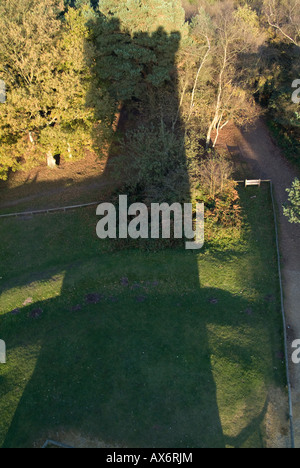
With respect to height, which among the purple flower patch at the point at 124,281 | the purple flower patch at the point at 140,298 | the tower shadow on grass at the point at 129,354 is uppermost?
the purple flower patch at the point at 124,281

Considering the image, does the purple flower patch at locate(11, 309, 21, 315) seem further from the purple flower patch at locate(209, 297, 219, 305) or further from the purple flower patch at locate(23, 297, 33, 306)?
the purple flower patch at locate(209, 297, 219, 305)

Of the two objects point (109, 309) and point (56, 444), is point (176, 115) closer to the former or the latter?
point (109, 309)

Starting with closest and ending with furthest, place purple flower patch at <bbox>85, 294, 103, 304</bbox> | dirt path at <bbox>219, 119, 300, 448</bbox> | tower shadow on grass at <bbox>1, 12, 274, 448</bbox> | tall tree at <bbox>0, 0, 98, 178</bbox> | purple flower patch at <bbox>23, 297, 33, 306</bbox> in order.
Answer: tower shadow on grass at <bbox>1, 12, 274, 448</bbox> → dirt path at <bbox>219, 119, 300, 448</bbox> → purple flower patch at <bbox>85, 294, 103, 304</bbox> → purple flower patch at <bbox>23, 297, 33, 306</bbox> → tall tree at <bbox>0, 0, 98, 178</bbox>

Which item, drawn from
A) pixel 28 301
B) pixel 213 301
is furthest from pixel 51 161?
pixel 213 301

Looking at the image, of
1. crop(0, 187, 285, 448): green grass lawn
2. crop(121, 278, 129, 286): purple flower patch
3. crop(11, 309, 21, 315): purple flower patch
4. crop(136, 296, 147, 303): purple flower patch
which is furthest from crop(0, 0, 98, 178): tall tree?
crop(136, 296, 147, 303): purple flower patch

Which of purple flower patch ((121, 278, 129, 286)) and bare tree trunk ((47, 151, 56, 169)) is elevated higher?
bare tree trunk ((47, 151, 56, 169))

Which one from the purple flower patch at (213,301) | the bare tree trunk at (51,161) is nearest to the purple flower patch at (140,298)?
the purple flower patch at (213,301)

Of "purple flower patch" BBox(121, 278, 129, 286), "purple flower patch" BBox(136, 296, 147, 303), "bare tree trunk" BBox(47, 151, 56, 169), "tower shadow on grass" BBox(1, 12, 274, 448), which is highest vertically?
"bare tree trunk" BBox(47, 151, 56, 169)

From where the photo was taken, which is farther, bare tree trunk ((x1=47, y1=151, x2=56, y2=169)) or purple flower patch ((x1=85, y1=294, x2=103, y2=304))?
bare tree trunk ((x1=47, y1=151, x2=56, y2=169))

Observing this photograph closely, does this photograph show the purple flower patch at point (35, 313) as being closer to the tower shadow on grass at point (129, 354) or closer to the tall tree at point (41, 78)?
the tower shadow on grass at point (129, 354)
